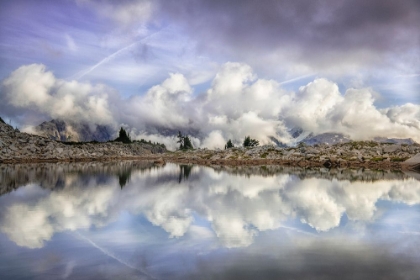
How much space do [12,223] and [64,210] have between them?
425 cm

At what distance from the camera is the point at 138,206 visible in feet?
82.8

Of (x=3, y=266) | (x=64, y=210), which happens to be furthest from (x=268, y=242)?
(x=64, y=210)

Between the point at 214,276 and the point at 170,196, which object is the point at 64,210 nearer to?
the point at 170,196

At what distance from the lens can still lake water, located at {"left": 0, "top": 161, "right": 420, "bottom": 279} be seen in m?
11.9

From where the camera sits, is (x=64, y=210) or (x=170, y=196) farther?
(x=170, y=196)

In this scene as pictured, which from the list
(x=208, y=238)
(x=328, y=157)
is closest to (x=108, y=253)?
(x=208, y=238)

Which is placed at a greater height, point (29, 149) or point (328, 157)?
point (29, 149)

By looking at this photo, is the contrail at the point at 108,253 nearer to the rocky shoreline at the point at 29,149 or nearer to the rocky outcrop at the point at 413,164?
the rocky outcrop at the point at 413,164

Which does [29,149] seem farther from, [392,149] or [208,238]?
[392,149]

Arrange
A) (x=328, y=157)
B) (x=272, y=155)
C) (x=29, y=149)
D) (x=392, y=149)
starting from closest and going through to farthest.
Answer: (x=328, y=157) < (x=29, y=149) < (x=392, y=149) < (x=272, y=155)

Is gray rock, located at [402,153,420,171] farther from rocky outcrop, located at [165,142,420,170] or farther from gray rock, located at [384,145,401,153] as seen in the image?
gray rock, located at [384,145,401,153]

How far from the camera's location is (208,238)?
52.7 ft

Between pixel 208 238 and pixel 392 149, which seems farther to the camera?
pixel 392 149

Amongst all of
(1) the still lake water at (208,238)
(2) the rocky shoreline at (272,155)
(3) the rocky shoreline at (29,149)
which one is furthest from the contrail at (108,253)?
(3) the rocky shoreline at (29,149)
